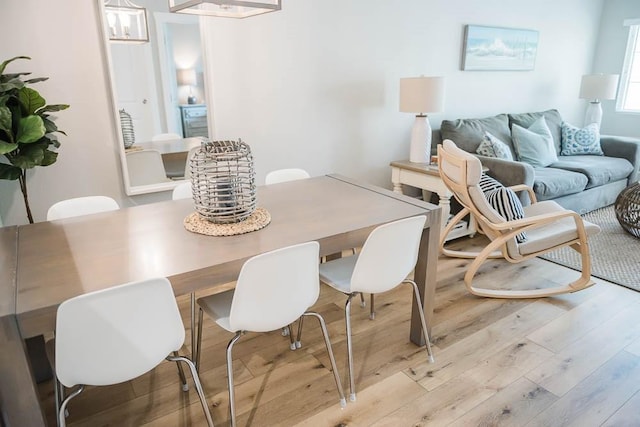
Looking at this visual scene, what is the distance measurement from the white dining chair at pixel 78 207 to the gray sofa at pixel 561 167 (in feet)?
10.0

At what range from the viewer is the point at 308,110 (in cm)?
351

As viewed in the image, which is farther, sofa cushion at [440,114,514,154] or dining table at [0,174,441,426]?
sofa cushion at [440,114,514,154]

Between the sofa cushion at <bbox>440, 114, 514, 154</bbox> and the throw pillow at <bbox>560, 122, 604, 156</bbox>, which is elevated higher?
the sofa cushion at <bbox>440, 114, 514, 154</bbox>

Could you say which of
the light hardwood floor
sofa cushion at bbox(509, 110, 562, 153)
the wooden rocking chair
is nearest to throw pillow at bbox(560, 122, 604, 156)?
sofa cushion at bbox(509, 110, 562, 153)

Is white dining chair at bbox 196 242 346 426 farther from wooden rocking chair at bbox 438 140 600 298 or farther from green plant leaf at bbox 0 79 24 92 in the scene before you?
green plant leaf at bbox 0 79 24 92

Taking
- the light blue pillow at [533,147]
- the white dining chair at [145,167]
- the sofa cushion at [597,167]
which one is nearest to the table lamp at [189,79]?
the white dining chair at [145,167]

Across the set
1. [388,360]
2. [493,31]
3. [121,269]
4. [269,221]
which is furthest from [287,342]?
[493,31]

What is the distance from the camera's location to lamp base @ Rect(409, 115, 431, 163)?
12.1ft

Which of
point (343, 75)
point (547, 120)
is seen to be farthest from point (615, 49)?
point (343, 75)

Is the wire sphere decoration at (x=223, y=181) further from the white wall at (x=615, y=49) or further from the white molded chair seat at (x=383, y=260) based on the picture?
the white wall at (x=615, y=49)

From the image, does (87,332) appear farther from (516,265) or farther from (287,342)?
(516,265)

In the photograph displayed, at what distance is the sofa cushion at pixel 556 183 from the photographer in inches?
148

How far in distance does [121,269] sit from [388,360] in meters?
1.39

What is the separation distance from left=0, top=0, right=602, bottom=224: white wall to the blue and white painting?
0.09 metres
